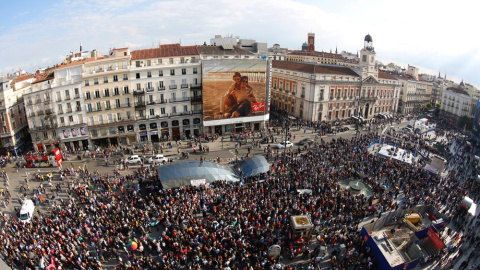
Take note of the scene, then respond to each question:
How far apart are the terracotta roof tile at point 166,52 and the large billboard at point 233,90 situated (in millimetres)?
4571

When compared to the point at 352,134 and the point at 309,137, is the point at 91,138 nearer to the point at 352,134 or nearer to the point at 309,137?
the point at 309,137

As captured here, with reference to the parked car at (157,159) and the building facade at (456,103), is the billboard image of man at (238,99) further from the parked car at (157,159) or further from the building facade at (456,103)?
the building facade at (456,103)

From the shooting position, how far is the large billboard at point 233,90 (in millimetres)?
47000

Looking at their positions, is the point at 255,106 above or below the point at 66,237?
above

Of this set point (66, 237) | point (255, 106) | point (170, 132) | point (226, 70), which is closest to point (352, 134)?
point (255, 106)

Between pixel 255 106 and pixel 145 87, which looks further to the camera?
pixel 255 106

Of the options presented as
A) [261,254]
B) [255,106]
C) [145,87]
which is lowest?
Result: [261,254]

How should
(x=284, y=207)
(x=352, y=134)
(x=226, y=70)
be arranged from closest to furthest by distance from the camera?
1. (x=284, y=207)
2. (x=226, y=70)
3. (x=352, y=134)

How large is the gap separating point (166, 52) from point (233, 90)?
12319mm

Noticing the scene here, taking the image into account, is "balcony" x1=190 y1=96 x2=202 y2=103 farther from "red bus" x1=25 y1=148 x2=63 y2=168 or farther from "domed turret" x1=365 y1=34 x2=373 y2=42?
"domed turret" x1=365 y1=34 x2=373 y2=42

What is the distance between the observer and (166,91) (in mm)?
46531

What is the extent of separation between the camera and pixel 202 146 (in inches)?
1794

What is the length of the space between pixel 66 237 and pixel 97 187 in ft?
32.7

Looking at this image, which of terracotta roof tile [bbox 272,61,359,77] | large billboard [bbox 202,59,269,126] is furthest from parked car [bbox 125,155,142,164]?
terracotta roof tile [bbox 272,61,359,77]
